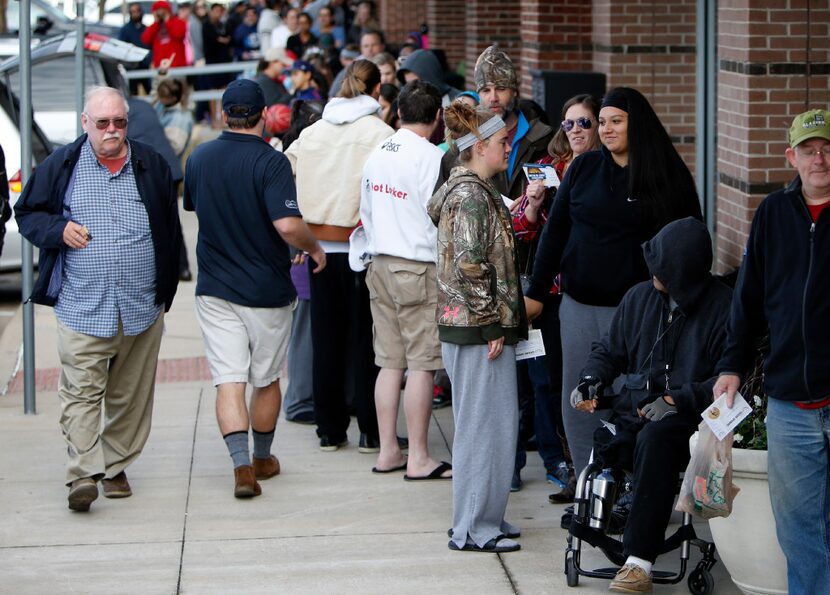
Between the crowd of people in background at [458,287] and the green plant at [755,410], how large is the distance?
0.63ft

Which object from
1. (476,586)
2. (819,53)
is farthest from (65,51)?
(476,586)

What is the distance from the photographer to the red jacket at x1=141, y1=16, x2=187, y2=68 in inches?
985

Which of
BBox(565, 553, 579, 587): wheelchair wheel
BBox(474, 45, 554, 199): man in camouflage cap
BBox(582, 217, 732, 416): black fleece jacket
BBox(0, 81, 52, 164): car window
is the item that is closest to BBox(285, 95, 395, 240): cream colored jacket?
BBox(474, 45, 554, 199): man in camouflage cap

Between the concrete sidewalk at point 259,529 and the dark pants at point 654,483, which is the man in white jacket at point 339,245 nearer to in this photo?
the concrete sidewalk at point 259,529

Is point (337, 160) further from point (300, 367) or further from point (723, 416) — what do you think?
point (723, 416)

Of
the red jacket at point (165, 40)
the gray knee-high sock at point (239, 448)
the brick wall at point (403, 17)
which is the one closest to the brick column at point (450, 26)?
the brick wall at point (403, 17)

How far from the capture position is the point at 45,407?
8852 millimetres

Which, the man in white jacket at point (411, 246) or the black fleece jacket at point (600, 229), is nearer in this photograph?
the black fleece jacket at point (600, 229)

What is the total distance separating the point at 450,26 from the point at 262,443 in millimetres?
13638

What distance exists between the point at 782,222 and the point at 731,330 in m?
0.47

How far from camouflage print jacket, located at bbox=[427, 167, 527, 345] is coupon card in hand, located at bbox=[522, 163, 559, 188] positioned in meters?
0.70

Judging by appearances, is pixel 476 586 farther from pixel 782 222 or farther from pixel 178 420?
pixel 178 420

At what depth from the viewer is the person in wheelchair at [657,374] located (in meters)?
5.34

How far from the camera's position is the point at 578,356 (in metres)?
6.27
